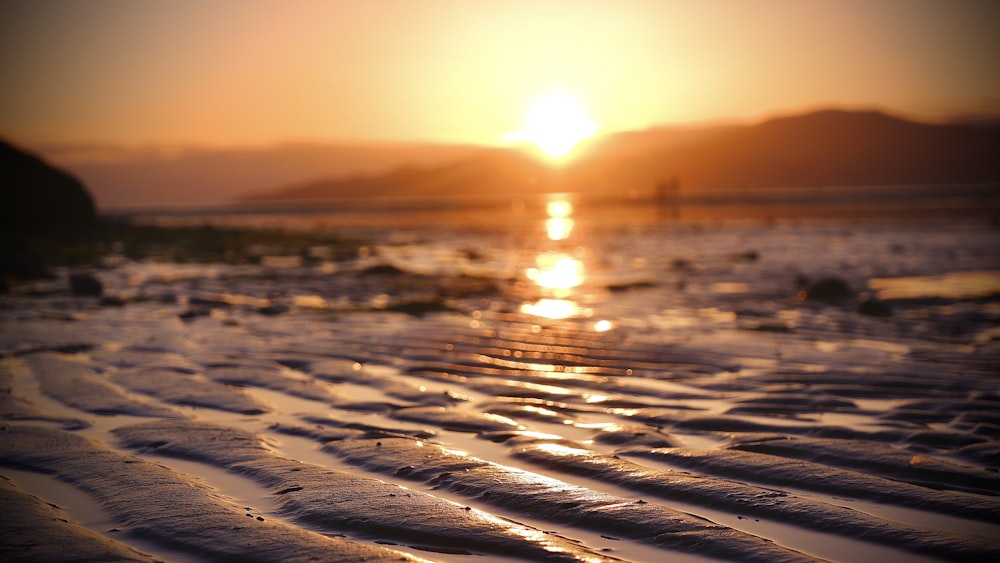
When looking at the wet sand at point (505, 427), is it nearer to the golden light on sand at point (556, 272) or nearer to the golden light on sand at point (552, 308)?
the golden light on sand at point (552, 308)

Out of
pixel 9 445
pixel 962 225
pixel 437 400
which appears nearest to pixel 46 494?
pixel 9 445

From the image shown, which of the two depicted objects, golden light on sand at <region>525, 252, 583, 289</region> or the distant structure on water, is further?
the distant structure on water

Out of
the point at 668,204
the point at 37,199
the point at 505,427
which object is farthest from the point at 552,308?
the point at 668,204

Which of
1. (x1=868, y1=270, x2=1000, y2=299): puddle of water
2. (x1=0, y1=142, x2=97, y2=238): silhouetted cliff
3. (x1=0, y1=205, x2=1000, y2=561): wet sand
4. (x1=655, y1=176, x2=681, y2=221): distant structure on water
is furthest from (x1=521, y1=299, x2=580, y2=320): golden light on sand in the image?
(x1=655, y1=176, x2=681, y2=221): distant structure on water

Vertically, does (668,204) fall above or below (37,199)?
above

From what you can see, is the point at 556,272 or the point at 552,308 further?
the point at 556,272

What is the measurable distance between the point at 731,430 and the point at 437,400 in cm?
259

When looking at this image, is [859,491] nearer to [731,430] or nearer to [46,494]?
[731,430]

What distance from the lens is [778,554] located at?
369 cm

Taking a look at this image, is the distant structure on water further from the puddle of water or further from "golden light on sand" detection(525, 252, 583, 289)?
the puddle of water

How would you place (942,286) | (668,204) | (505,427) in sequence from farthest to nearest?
(668,204) < (942,286) < (505,427)

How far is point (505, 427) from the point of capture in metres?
6.27

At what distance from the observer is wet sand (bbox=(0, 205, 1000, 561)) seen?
401cm

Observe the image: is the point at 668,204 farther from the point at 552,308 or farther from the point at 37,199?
the point at 552,308
